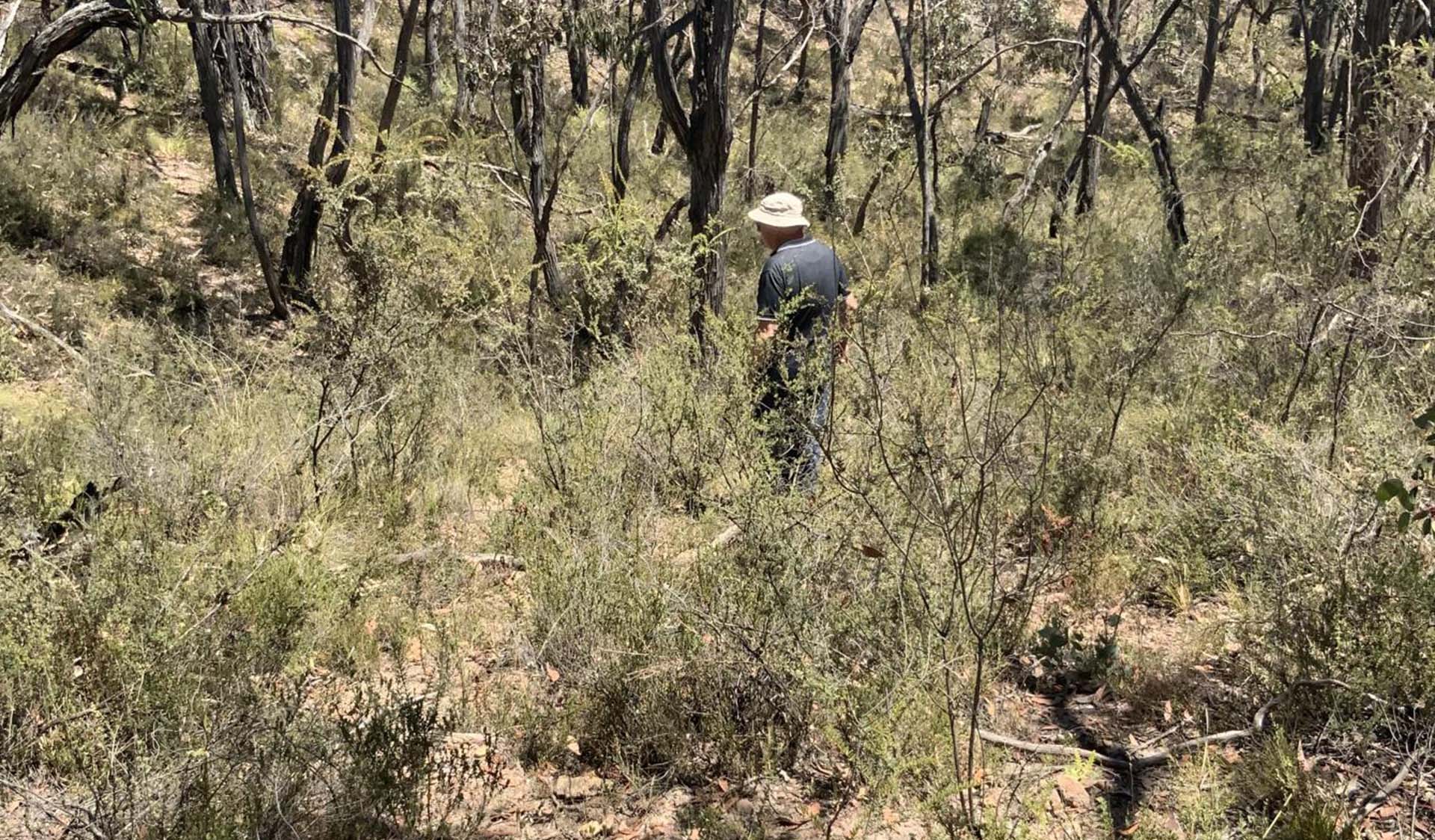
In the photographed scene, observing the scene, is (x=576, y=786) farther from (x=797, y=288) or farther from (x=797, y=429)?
(x=797, y=288)

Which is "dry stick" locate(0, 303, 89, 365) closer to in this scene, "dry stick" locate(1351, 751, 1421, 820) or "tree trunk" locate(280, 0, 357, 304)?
"tree trunk" locate(280, 0, 357, 304)

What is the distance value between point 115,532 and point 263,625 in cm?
80

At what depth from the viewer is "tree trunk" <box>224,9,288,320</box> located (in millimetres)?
6926

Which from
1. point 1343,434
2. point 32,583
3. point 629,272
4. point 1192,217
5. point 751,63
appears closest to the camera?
point 32,583

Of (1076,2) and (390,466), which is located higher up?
(1076,2)

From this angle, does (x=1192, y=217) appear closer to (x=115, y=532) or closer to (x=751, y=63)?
(x=115, y=532)

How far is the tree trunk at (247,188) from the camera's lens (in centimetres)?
693

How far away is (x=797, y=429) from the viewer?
3.64 meters

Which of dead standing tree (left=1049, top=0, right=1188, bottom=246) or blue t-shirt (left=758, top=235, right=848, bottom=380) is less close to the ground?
dead standing tree (left=1049, top=0, right=1188, bottom=246)

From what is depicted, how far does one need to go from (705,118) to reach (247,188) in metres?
3.73

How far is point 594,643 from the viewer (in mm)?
3016

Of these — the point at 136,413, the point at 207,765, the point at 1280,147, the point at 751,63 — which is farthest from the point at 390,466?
the point at 751,63

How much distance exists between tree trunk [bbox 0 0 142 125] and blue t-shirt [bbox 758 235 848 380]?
3.37 m

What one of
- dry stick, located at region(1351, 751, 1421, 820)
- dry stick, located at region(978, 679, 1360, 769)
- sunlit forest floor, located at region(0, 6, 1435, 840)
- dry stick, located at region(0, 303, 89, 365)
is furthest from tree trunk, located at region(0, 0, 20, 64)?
dry stick, located at region(1351, 751, 1421, 820)
